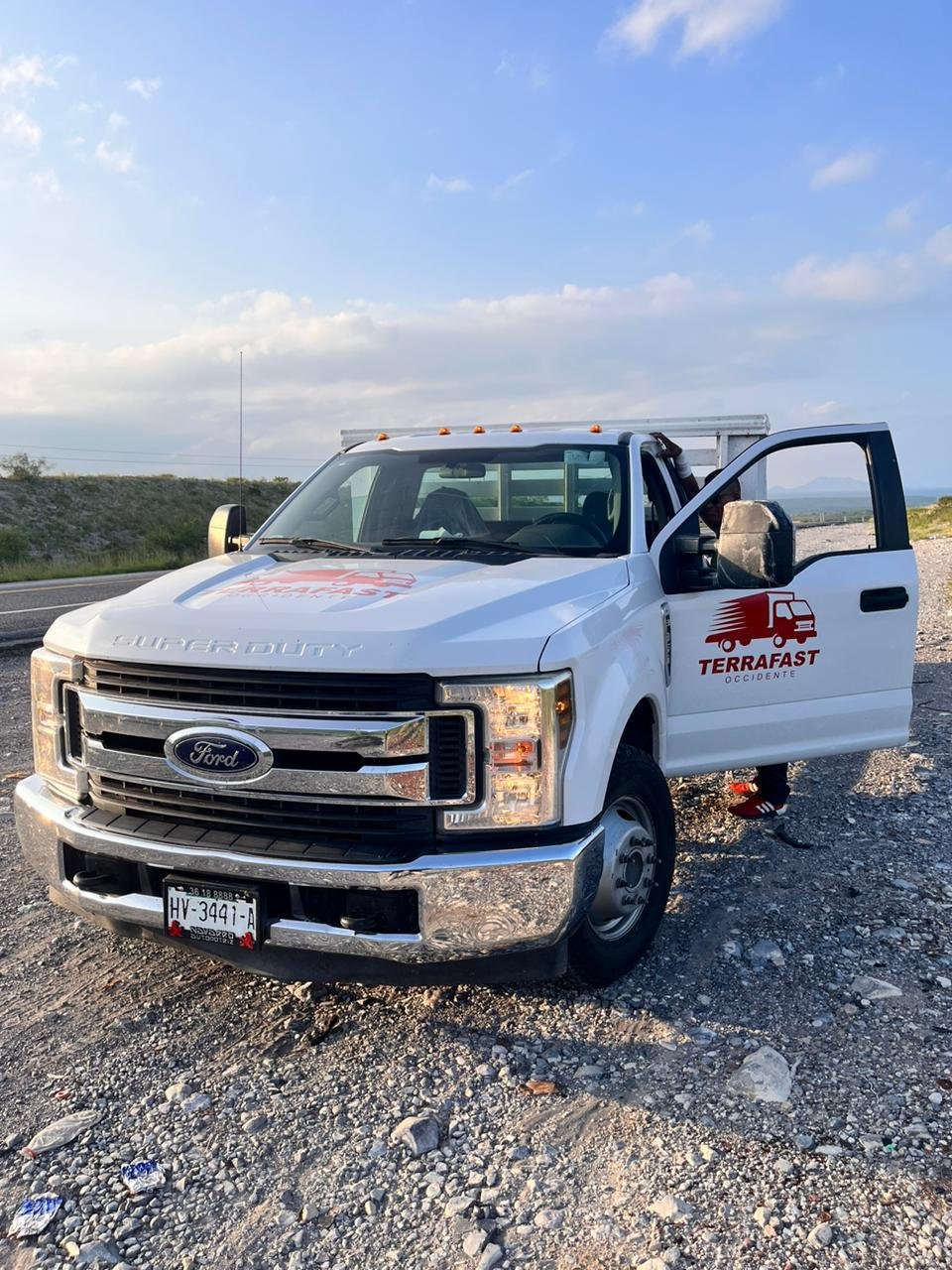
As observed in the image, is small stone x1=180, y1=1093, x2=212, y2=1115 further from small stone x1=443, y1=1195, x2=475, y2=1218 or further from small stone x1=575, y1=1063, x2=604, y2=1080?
small stone x1=575, y1=1063, x2=604, y2=1080

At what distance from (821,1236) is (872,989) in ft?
4.37

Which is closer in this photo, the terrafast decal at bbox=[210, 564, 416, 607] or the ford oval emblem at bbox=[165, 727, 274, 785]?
the ford oval emblem at bbox=[165, 727, 274, 785]

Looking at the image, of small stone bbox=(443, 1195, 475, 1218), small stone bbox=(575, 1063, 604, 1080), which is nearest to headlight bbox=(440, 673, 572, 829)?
small stone bbox=(575, 1063, 604, 1080)

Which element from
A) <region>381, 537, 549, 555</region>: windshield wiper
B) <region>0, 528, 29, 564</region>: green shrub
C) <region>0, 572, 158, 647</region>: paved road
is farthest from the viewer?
<region>0, 528, 29, 564</region>: green shrub

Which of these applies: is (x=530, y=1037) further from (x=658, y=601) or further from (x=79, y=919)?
(x=79, y=919)

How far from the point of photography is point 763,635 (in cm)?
439

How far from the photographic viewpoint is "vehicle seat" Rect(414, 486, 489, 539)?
4410 millimetres

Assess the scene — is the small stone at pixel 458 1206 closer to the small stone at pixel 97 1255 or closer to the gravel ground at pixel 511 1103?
the gravel ground at pixel 511 1103

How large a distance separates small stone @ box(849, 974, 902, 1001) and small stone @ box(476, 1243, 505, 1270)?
1737 millimetres

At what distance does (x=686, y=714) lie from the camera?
4.29m

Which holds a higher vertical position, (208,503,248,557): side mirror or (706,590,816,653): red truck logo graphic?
(208,503,248,557): side mirror

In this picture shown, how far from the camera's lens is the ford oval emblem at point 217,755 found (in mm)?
3000

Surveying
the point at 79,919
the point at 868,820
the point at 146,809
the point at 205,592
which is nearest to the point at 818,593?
the point at 868,820

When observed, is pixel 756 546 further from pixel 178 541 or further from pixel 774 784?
pixel 178 541
